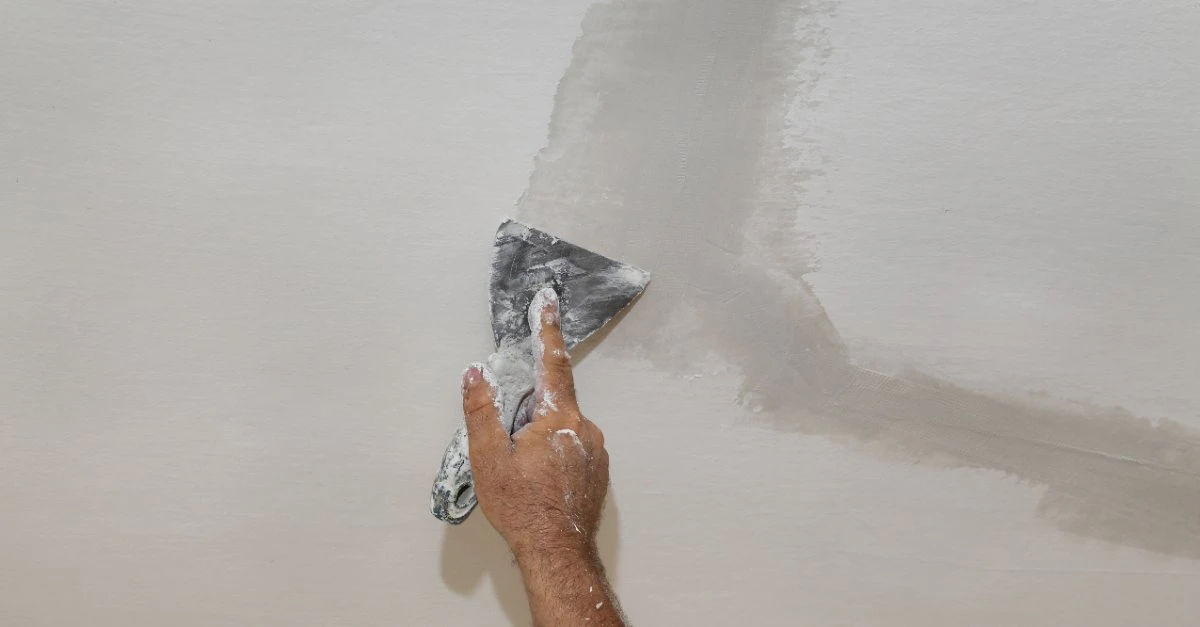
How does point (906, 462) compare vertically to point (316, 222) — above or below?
below

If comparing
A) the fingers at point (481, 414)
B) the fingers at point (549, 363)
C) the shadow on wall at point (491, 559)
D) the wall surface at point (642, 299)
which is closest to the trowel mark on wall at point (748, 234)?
the wall surface at point (642, 299)

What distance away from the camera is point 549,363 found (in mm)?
1325

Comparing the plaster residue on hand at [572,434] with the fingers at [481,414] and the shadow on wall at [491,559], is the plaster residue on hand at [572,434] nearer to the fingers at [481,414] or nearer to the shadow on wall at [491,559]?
the fingers at [481,414]

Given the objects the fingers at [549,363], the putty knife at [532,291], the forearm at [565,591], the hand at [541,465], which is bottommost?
the forearm at [565,591]

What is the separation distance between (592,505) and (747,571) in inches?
18.2

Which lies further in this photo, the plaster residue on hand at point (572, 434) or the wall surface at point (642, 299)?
the wall surface at point (642, 299)

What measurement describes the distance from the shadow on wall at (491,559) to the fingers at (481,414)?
0.93ft

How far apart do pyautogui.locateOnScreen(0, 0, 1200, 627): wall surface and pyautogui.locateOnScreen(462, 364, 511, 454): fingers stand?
0.15m

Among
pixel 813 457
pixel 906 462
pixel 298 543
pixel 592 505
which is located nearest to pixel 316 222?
pixel 298 543

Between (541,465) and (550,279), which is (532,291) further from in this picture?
(541,465)

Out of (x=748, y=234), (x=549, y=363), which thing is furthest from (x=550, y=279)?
(x=748, y=234)

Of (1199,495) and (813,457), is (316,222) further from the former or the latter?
(1199,495)

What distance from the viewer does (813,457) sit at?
1.48 meters

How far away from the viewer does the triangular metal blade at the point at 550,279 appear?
1.40 meters
